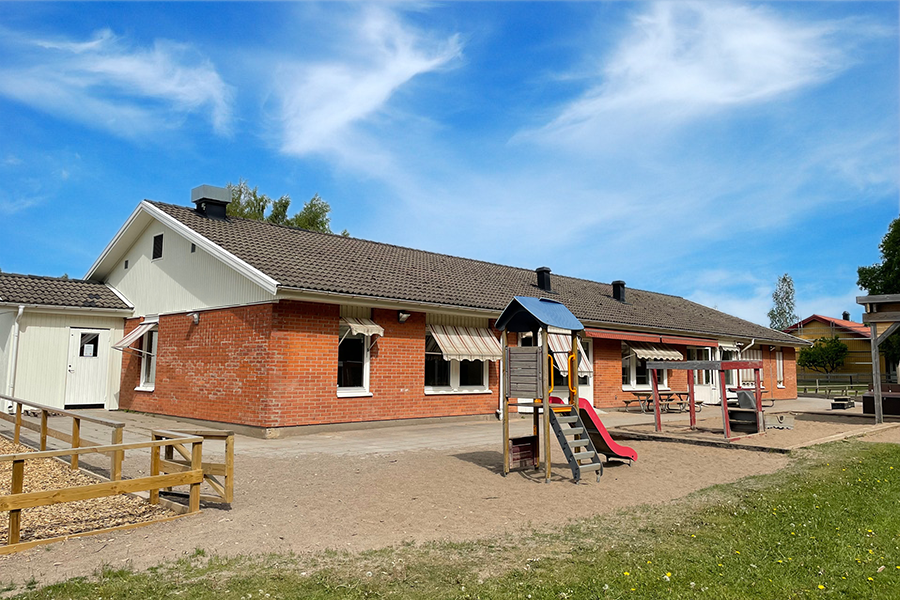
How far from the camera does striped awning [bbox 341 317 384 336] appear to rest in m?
14.4

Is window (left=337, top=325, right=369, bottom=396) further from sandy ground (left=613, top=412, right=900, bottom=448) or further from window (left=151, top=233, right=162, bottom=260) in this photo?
window (left=151, top=233, right=162, bottom=260)

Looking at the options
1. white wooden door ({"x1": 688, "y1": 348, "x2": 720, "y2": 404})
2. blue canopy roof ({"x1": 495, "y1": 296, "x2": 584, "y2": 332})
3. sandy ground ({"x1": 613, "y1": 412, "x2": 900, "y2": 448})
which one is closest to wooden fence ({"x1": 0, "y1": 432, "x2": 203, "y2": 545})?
blue canopy roof ({"x1": 495, "y1": 296, "x2": 584, "y2": 332})

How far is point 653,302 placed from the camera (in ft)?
96.8

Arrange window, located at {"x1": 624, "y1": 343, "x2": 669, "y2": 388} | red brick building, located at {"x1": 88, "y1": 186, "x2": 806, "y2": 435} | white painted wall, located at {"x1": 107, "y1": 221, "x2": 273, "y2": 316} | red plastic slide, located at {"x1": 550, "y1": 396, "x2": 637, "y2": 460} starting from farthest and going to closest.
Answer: window, located at {"x1": 624, "y1": 343, "x2": 669, "y2": 388}, white painted wall, located at {"x1": 107, "y1": 221, "x2": 273, "y2": 316}, red brick building, located at {"x1": 88, "y1": 186, "x2": 806, "y2": 435}, red plastic slide, located at {"x1": 550, "y1": 396, "x2": 637, "y2": 460}

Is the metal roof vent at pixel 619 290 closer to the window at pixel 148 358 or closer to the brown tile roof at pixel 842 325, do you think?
the window at pixel 148 358

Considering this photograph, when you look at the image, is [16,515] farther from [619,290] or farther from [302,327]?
[619,290]

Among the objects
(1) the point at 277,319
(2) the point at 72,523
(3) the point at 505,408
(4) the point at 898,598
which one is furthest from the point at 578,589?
(1) the point at 277,319

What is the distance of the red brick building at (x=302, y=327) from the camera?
13695 mm

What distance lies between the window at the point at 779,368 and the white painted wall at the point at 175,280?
25.7 metres

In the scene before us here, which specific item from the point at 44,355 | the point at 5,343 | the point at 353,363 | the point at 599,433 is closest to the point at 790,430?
the point at 599,433

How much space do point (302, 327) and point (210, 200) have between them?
704 cm

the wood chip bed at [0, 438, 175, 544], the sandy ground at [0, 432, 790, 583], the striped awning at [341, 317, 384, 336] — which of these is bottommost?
the wood chip bed at [0, 438, 175, 544]

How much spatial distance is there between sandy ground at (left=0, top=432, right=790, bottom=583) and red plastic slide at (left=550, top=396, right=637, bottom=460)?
0.94 feet

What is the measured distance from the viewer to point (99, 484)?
6.15m
